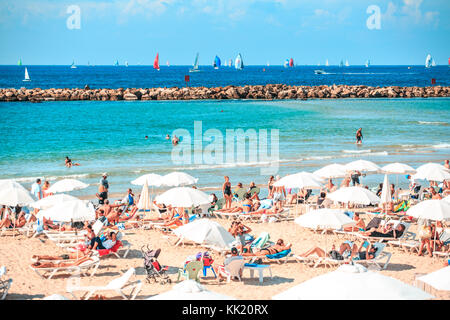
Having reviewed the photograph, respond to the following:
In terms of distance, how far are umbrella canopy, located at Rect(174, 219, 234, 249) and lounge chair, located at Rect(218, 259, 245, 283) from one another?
780mm

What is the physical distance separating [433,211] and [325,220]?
2.38 meters

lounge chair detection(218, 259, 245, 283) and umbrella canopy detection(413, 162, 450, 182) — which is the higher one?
umbrella canopy detection(413, 162, 450, 182)

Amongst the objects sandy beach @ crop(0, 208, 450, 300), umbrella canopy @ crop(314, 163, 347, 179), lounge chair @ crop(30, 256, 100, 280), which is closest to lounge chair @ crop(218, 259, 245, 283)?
sandy beach @ crop(0, 208, 450, 300)

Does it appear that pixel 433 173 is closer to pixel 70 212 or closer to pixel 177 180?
pixel 177 180

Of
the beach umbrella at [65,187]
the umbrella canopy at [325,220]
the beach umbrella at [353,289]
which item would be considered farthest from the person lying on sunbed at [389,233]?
the beach umbrella at [65,187]

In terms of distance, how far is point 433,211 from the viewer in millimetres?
11750

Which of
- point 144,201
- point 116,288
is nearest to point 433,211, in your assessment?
point 116,288

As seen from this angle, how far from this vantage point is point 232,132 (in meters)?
38.7

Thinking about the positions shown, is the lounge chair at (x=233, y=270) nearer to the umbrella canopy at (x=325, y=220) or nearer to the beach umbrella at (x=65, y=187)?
the umbrella canopy at (x=325, y=220)

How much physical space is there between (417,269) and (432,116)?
39418 mm

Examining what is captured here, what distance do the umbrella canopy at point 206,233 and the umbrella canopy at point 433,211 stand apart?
421 centimetres

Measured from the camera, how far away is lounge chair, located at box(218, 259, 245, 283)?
10.4 metres

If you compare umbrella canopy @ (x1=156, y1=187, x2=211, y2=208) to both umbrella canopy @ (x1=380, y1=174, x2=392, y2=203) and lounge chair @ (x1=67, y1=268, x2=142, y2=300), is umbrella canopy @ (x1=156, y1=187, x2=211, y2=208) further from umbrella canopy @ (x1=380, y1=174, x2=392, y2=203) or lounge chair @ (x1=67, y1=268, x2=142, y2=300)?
umbrella canopy @ (x1=380, y1=174, x2=392, y2=203)
